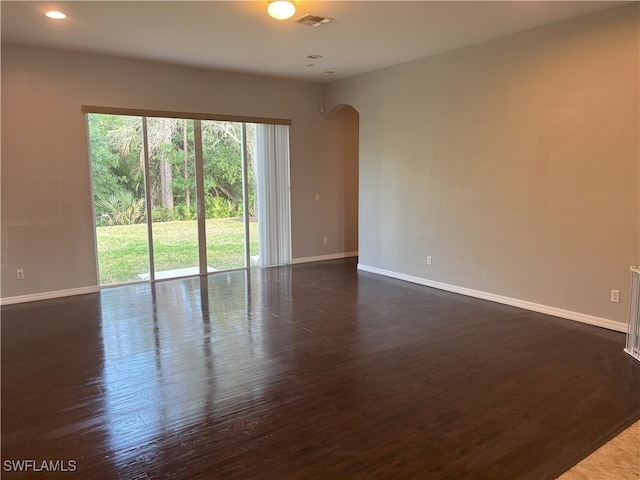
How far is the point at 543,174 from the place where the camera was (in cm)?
446

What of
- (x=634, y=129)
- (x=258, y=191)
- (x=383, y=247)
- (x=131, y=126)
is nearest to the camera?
(x=634, y=129)

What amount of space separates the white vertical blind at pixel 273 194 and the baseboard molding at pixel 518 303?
160cm

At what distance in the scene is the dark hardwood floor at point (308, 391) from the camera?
2.26m

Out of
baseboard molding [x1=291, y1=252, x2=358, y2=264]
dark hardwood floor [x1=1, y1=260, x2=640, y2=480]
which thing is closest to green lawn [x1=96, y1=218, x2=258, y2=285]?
baseboard molding [x1=291, y1=252, x2=358, y2=264]

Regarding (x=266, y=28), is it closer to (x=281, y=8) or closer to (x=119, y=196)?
(x=281, y=8)

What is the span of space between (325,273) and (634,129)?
13.2ft

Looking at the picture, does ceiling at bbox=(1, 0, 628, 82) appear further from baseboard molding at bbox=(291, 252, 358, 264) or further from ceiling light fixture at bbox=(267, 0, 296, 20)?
baseboard molding at bbox=(291, 252, 358, 264)

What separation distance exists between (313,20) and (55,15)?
220 cm

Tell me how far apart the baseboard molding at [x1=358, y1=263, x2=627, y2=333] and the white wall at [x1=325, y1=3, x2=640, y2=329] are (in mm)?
44

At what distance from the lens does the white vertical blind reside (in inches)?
270

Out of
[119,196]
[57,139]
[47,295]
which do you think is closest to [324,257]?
[119,196]

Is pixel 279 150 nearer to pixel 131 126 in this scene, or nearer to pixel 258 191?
pixel 258 191

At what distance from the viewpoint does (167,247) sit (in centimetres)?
623

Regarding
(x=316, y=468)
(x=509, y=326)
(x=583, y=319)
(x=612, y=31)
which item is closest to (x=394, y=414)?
(x=316, y=468)
